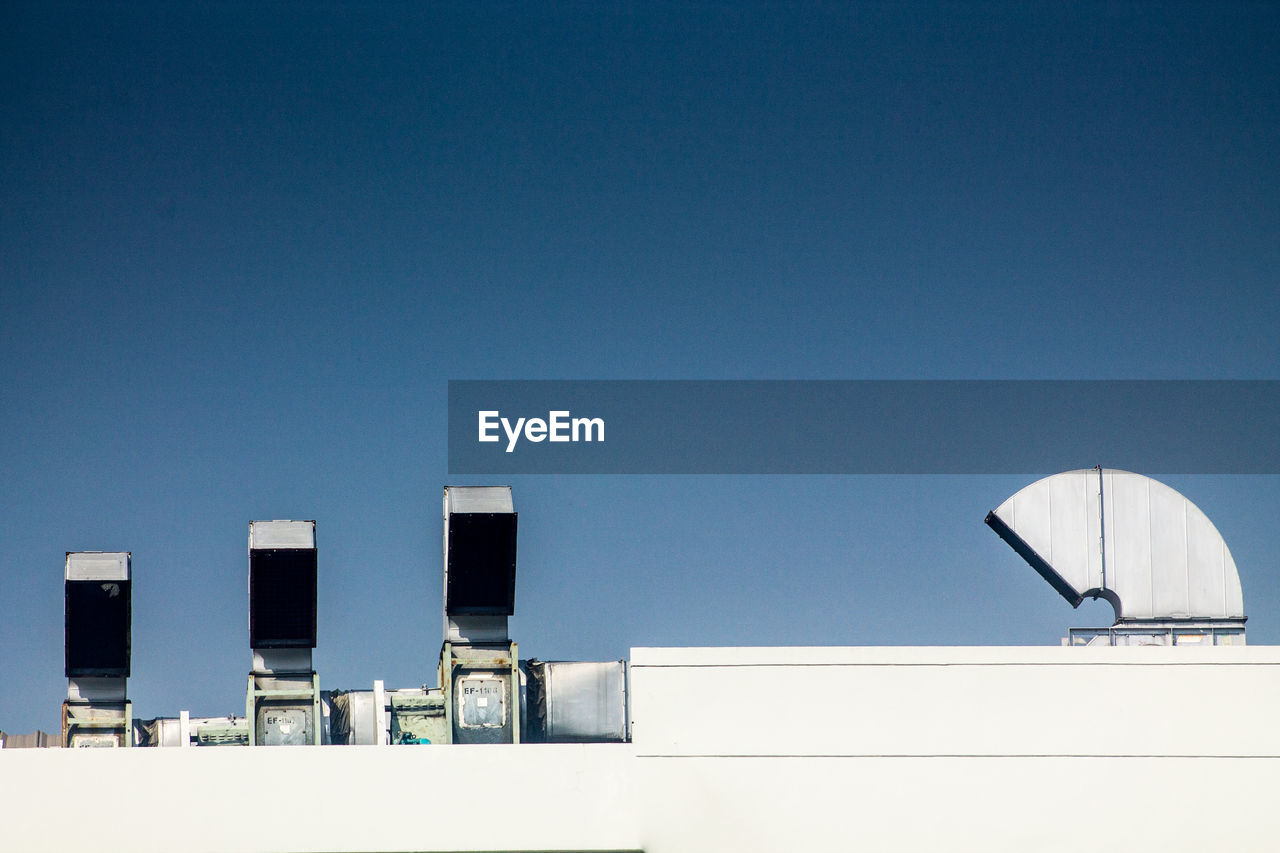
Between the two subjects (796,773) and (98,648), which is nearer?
(796,773)

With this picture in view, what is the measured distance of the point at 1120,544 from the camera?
15.3 m

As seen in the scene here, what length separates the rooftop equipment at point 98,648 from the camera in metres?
16.4

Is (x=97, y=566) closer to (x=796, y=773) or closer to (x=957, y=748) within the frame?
(x=796, y=773)

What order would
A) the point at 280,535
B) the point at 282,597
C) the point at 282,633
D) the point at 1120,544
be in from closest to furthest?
the point at 1120,544, the point at 280,535, the point at 282,597, the point at 282,633

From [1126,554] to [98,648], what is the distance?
41.7 ft

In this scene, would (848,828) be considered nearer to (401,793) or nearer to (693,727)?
(693,727)

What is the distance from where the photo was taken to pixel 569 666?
17203 millimetres

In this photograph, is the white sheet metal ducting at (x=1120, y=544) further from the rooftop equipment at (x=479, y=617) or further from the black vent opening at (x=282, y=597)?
the black vent opening at (x=282, y=597)

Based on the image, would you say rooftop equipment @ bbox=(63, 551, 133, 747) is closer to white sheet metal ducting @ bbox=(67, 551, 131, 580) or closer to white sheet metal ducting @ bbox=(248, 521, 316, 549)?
white sheet metal ducting @ bbox=(67, 551, 131, 580)

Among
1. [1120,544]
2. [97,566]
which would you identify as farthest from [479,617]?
[1120,544]

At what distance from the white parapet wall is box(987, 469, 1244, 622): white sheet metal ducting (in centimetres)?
224

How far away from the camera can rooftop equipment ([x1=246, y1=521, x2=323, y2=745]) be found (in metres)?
15.7

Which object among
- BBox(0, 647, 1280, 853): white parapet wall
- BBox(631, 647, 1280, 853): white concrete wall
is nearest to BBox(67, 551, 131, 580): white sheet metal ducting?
BBox(0, 647, 1280, 853): white parapet wall

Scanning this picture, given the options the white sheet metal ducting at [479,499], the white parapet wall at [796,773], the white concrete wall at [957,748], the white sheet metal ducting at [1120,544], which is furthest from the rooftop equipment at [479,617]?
the white sheet metal ducting at [1120,544]
